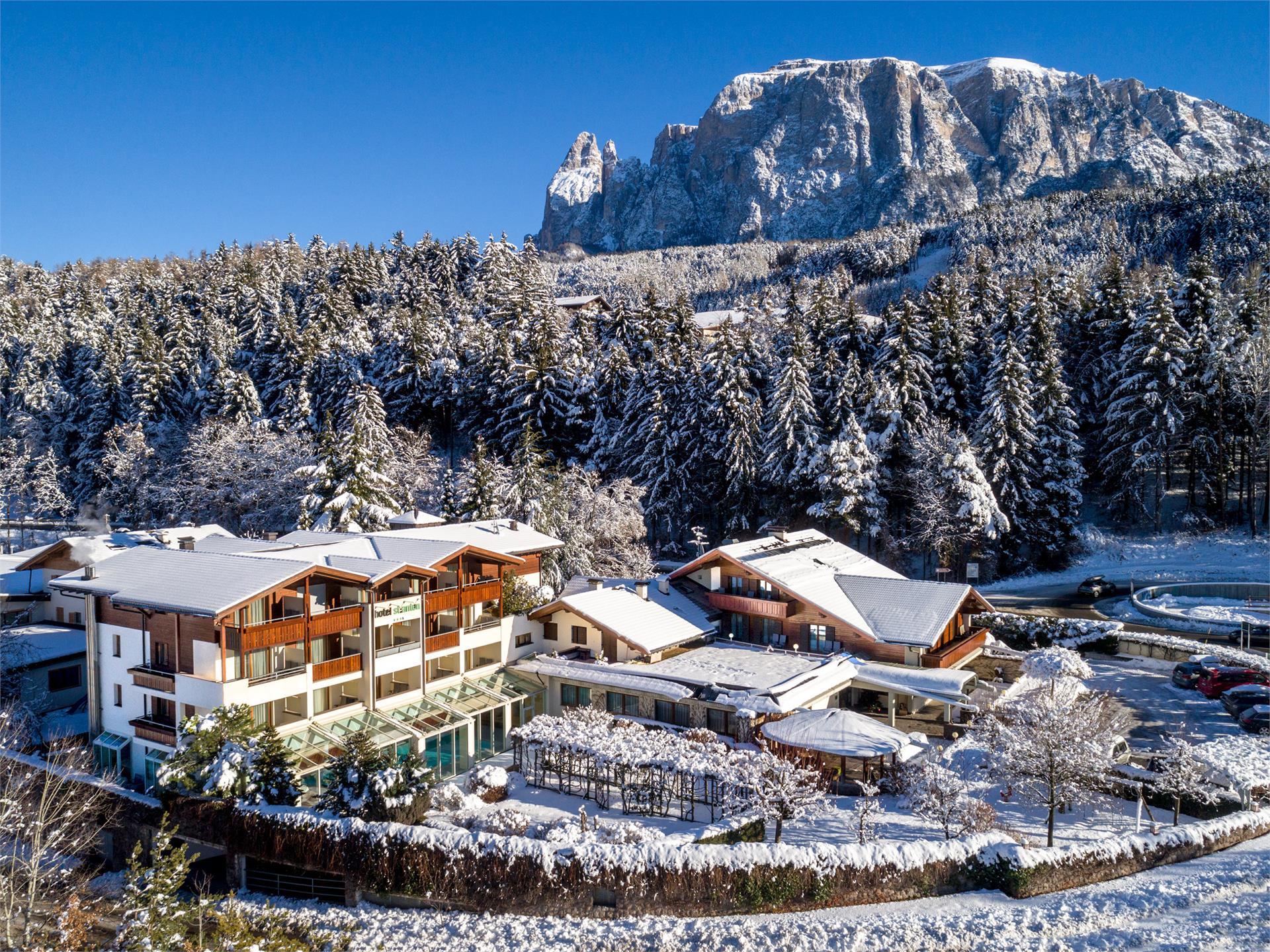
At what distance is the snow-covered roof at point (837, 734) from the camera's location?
21891 mm

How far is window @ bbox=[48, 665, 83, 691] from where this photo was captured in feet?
102

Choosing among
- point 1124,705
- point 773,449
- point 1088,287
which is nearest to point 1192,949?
point 1124,705

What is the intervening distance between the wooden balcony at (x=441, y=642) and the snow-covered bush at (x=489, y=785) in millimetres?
5496

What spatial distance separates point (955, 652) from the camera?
30.4 m

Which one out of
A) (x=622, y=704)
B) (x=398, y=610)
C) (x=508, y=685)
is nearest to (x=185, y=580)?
(x=398, y=610)

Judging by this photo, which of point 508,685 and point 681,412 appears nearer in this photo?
point 508,685

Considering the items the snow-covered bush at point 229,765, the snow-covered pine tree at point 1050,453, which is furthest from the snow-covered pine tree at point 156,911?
the snow-covered pine tree at point 1050,453

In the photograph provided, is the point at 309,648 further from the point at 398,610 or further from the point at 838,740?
the point at 838,740

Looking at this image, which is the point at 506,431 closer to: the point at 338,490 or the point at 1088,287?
the point at 338,490

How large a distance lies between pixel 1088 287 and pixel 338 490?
2306 inches

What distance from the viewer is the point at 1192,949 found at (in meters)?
15.3

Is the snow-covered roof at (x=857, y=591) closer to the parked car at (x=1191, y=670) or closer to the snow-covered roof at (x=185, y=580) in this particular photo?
the parked car at (x=1191, y=670)

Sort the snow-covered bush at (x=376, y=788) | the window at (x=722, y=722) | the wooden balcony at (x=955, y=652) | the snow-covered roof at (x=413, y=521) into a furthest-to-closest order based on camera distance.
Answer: the snow-covered roof at (x=413, y=521)
the wooden balcony at (x=955, y=652)
the window at (x=722, y=722)
the snow-covered bush at (x=376, y=788)

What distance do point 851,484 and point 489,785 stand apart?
1149 inches
